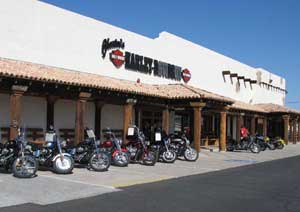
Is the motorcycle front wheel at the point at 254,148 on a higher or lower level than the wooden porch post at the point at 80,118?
lower

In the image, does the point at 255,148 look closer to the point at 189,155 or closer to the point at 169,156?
the point at 189,155

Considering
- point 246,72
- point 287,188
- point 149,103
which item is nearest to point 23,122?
point 149,103

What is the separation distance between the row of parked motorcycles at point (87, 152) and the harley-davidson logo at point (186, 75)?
10558mm

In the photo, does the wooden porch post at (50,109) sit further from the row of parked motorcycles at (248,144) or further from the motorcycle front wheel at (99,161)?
the row of parked motorcycles at (248,144)

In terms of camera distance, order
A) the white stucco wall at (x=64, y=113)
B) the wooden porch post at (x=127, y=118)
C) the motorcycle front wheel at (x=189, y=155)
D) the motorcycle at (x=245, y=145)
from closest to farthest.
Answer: the wooden porch post at (x=127, y=118), the motorcycle front wheel at (x=189, y=155), the white stucco wall at (x=64, y=113), the motorcycle at (x=245, y=145)

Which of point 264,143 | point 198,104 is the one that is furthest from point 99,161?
point 264,143

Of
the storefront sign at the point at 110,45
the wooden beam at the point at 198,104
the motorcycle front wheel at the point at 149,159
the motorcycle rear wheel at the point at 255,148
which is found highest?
the storefront sign at the point at 110,45

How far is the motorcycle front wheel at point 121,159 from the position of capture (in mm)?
17125

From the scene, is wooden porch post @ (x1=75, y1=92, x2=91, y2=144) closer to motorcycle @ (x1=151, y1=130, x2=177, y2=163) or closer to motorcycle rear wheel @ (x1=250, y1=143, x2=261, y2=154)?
motorcycle @ (x1=151, y1=130, x2=177, y2=163)

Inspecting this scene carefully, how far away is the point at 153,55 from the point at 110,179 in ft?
49.6

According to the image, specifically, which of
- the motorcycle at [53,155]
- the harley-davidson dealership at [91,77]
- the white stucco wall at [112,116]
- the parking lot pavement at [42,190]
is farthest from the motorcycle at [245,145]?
the parking lot pavement at [42,190]

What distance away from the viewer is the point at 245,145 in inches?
1210

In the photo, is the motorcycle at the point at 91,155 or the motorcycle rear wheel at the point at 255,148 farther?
the motorcycle rear wheel at the point at 255,148

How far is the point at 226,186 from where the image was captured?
12.6m
